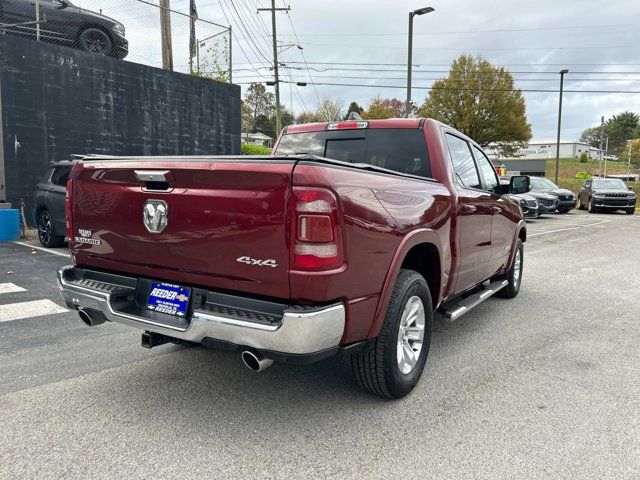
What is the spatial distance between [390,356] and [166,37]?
13.5 m

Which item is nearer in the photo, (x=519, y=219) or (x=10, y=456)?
(x=10, y=456)

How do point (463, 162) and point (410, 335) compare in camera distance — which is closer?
point (410, 335)

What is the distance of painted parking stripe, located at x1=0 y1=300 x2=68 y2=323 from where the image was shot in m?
5.30

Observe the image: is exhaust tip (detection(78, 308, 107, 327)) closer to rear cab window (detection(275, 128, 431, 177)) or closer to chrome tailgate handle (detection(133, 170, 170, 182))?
chrome tailgate handle (detection(133, 170, 170, 182))

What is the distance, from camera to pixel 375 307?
2.99 metres

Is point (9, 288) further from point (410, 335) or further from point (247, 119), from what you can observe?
point (247, 119)

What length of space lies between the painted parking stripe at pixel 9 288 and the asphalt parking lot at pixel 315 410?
1198 millimetres

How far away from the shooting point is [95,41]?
41.8 ft

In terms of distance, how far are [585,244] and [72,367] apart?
11489mm

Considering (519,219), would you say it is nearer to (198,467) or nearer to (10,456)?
(198,467)

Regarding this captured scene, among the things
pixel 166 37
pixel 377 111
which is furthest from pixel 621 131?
pixel 166 37

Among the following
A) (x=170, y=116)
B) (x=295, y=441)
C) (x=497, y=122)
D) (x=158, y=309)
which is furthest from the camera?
(x=497, y=122)

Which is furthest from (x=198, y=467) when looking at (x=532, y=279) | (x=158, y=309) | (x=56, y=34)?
(x=56, y=34)

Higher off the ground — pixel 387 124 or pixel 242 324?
pixel 387 124
